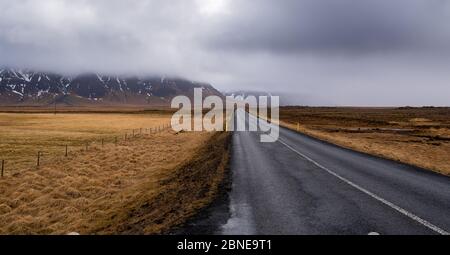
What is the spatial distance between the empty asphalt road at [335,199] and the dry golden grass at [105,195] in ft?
5.02

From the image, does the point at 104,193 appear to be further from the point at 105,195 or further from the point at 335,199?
the point at 335,199

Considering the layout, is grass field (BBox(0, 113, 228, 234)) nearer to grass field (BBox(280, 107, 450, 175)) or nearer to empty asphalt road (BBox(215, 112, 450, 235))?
empty asphalt road (BBox(215, 112, 450, 235))

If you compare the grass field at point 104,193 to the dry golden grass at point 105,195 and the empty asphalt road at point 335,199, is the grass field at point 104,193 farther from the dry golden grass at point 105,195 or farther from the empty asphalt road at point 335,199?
the empty asphalt road at point 335,199

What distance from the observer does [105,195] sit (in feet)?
61.2

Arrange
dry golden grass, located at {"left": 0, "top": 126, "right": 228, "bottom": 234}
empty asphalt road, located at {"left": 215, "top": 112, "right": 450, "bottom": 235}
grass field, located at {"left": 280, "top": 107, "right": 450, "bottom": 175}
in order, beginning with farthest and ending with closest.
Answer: grass field, located at {"left": 280, "top": 107, "right": 450, "bottom": 175} → dry golden grass, located at {"left": 0, "top": 126, "right": 228, "bottom": 234} → empty asphalt road, located at {"left": 215, "top": 112, "right": 450, "bottom": 235}

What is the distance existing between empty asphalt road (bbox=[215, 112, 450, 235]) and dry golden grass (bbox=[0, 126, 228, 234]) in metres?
1.53

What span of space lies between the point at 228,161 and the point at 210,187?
767 centimetres

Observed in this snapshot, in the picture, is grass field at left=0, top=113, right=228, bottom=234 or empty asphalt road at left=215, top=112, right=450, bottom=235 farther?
grass field at left=0, top=113, right=228, bottom=234

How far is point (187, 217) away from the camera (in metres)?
11.5

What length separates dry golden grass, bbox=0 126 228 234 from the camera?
12.9 m

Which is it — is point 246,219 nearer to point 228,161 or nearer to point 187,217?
point 187,217

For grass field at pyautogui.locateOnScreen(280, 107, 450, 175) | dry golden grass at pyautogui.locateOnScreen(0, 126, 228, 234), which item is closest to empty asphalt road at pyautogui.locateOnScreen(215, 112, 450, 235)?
dry golden grass at pyautogui.locateOnScreen(0, 126, 228, 234)
